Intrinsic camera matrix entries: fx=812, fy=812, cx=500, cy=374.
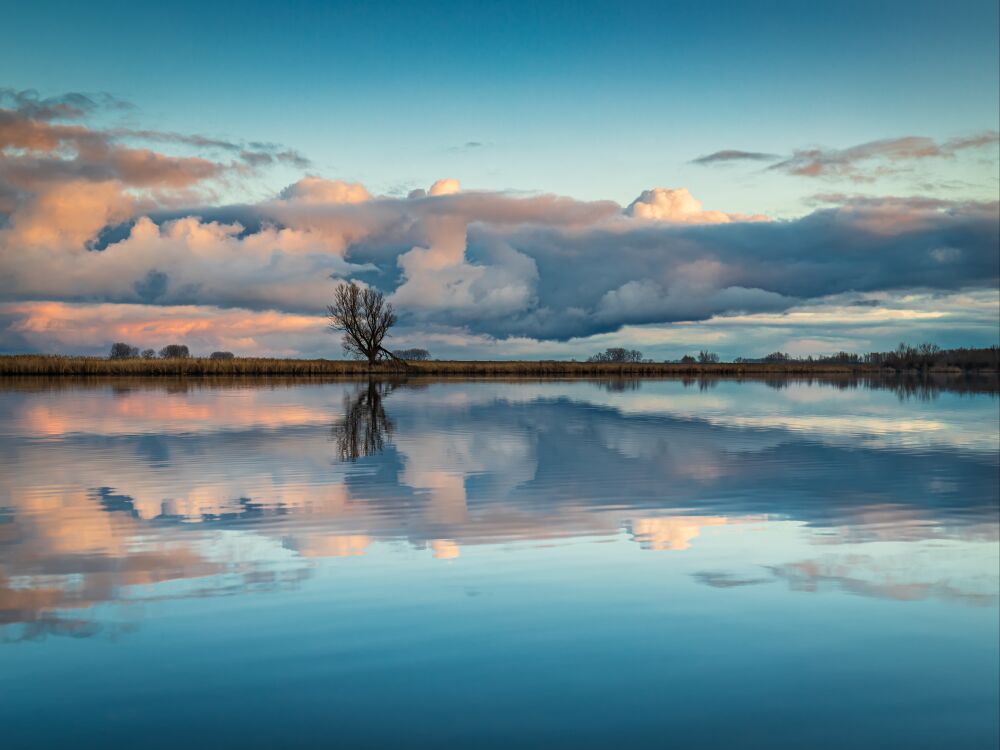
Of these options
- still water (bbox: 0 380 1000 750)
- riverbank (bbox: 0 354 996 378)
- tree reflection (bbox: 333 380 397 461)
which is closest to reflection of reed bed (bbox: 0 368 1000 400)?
riverbank (bbox: 0 354 996 378)

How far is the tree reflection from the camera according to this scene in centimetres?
1887

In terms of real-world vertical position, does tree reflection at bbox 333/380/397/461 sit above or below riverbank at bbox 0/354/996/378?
below

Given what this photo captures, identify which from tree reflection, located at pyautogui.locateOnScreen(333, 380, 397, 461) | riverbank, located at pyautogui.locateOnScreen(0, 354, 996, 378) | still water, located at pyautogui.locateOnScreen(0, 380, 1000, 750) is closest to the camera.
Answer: still water, located at pyautogui.locateOnScreen(0, 380, 1000, 750)

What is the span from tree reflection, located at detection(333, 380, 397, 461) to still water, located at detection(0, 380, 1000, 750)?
2143 mm

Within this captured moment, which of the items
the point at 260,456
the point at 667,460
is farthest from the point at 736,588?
the point at 260,456

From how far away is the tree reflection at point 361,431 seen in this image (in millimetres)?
18870

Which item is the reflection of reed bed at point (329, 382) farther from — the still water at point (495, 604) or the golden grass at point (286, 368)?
the still water at point (495, 604)

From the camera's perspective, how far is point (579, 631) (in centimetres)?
654

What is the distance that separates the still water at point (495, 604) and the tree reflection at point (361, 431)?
2.14 meters

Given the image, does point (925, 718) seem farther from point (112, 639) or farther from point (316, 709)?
point (112, 639)

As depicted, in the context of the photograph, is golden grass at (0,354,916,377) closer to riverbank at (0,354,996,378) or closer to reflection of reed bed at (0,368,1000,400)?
riverbank at (0,354,996,378)

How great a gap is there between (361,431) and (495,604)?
16.9 meters

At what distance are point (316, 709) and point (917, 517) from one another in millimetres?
9707

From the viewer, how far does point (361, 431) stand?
23.7 m
